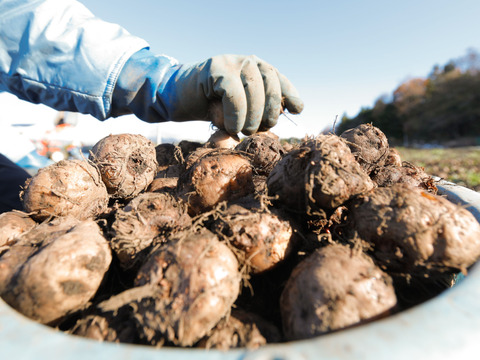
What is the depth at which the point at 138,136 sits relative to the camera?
276 cm

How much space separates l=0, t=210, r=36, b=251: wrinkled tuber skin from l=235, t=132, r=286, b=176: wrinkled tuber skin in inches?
67.8

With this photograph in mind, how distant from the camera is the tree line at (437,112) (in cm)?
4456

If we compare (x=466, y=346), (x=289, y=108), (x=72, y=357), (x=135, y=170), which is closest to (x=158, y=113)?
(x=135, y=170)

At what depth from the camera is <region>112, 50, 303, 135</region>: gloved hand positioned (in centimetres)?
294

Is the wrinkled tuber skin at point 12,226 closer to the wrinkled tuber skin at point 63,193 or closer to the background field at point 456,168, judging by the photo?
the wrinkled tuber skin at point 63,193

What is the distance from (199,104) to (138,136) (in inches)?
32.9

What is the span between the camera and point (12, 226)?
6.12 feet

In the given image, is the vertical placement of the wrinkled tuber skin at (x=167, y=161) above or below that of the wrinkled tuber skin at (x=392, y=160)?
below

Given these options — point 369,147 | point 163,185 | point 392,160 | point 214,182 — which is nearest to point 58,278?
point 214,182

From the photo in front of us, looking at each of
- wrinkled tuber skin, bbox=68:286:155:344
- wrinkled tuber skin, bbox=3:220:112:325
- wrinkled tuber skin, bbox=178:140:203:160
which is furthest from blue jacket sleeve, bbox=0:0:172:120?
wrinkled tuber skin, bbox=68:286:155:344

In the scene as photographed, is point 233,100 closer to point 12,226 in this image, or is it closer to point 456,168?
point 12,226

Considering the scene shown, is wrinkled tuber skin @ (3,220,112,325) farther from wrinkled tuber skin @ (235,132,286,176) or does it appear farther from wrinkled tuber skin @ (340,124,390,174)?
wrinkled tuber skin @ (340,124,390,174)

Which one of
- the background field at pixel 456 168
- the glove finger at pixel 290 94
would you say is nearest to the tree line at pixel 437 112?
the background field at pixel 456 168

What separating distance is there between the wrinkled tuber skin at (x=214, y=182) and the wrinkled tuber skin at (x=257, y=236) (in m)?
0.34
